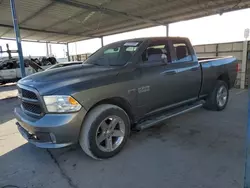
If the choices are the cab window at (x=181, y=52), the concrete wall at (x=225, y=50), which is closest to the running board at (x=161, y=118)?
the cab window at (x=181, y=52)

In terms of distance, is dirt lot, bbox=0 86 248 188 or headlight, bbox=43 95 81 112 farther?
headlight, bbox=43 95 81 112

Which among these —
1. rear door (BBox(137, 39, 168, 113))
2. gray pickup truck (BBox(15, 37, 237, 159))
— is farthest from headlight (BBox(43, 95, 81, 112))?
rear door (BBox(137, 39, 168, 113))

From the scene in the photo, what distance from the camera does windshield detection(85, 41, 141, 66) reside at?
3.43 m

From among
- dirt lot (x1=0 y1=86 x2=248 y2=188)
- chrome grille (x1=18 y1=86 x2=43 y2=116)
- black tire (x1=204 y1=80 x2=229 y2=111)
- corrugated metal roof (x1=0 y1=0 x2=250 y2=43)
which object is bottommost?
dirt lot (x1=0 y1=86 x2=248 y2=188)

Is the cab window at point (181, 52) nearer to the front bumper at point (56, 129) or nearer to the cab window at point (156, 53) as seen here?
the cab window at point (156, 53)

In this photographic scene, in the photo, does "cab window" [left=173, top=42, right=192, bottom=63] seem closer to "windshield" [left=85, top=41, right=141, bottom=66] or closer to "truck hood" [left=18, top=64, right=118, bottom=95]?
"windshield" [left=85, top=41, right=141, bottom=66]

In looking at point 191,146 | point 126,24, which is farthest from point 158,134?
point 126,24

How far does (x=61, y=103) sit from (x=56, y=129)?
34 cm

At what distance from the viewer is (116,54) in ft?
12.1

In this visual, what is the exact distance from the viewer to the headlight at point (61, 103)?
2.55 metres

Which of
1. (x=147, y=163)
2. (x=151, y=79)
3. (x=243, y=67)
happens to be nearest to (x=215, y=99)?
(x=151, y=79)

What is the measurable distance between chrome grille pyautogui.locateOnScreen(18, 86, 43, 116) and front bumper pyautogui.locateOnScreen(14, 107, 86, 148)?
0.15 m

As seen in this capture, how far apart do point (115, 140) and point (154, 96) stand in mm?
1031

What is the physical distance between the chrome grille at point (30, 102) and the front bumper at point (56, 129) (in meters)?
0.15
